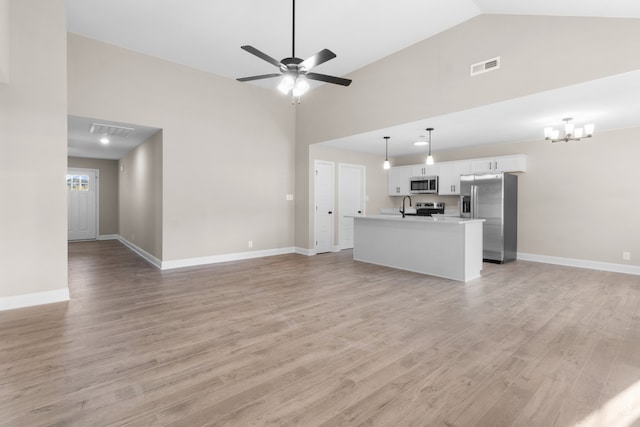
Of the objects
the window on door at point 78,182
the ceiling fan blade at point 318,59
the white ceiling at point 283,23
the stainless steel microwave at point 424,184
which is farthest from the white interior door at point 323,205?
the window on door at point 78,182

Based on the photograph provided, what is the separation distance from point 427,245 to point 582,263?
3244 mm

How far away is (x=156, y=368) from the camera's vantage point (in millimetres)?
2209

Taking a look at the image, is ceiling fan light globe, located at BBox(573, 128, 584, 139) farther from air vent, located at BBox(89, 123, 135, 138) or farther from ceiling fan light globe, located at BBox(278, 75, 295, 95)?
air vent, located at BBox(89, 123, 135, 138)

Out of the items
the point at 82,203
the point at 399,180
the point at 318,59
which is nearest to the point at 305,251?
the point at 399,180

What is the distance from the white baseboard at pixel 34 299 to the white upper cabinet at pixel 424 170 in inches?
289

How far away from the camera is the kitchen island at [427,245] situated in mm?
4641

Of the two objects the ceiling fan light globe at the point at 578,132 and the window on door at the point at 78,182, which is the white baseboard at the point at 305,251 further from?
the window on door at the point at 78,182

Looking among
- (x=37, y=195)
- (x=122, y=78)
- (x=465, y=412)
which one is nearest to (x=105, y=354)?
(x=37, y=195)

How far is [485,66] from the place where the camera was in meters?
4.05

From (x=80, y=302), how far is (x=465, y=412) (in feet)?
13.6

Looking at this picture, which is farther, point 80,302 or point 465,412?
point 80,302

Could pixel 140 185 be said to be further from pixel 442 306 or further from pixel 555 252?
pixel 555 252

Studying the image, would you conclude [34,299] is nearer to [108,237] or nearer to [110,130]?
[110,130]

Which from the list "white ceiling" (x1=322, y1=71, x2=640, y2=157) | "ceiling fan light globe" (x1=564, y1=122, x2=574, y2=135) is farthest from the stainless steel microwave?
"ceiling fan light globe" (x1=564, y1=122, x2=574, y2=135)
